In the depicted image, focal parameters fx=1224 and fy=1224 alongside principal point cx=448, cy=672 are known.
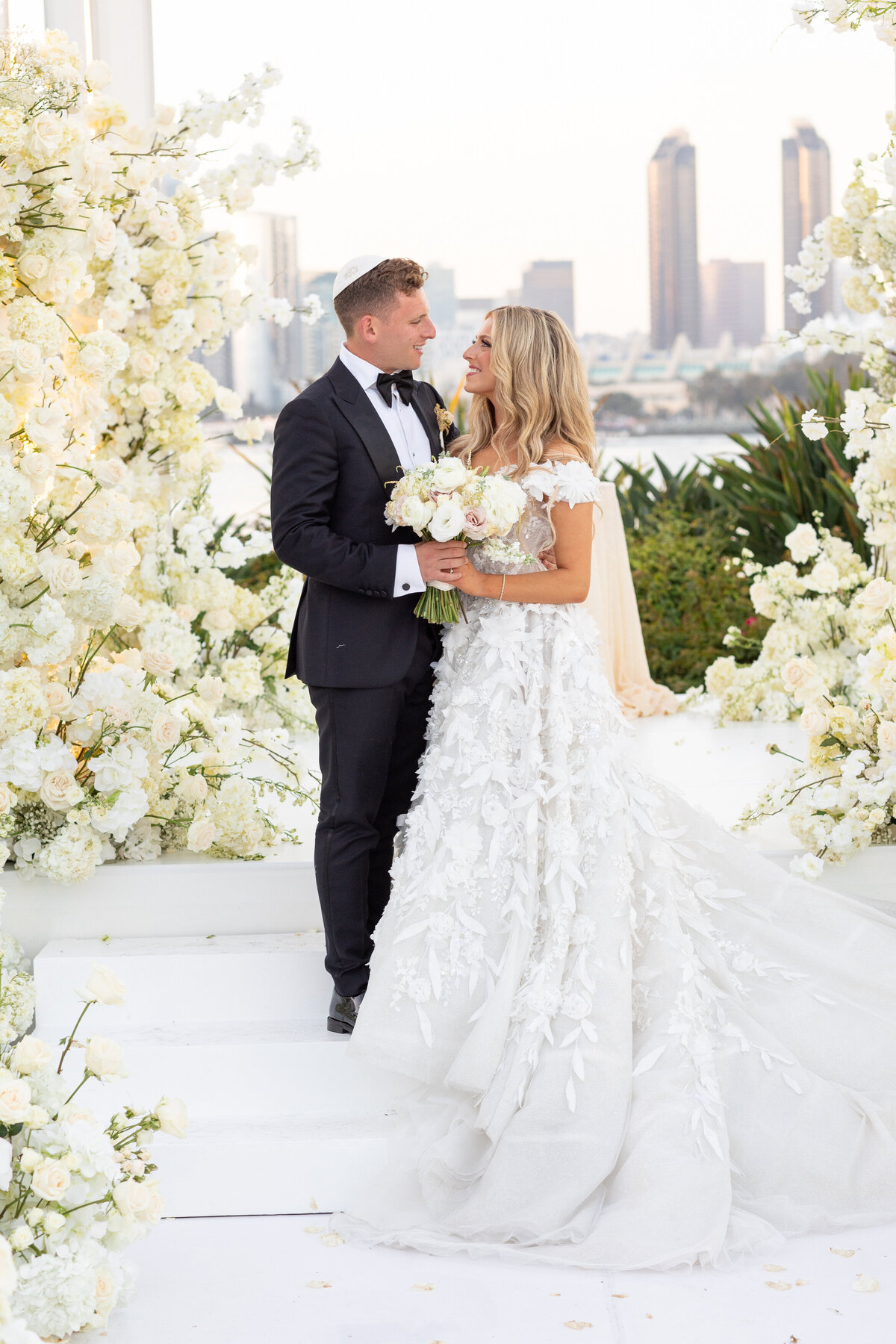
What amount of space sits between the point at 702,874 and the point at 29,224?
2335 mm

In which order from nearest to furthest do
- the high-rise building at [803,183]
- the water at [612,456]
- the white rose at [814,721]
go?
the white rose at [814,721], the water at [612,456], the high-rise building at [803,183]

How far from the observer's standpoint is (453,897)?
2.63 metres

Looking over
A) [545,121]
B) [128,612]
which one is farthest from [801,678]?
[545,121]

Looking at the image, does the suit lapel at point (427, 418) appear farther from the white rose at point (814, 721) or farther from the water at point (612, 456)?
the water at point (612, 456)

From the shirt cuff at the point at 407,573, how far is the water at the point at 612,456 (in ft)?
18.8

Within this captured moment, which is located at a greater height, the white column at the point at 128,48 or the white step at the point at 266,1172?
the white column at the point at 128,48

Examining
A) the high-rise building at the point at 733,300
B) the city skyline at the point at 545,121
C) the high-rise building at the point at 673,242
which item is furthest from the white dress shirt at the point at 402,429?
the high-rise building at the point at 733,300

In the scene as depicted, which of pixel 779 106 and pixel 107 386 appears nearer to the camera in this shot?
pixel 107 386

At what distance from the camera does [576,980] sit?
8.29 ft

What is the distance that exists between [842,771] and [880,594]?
1.69 ft

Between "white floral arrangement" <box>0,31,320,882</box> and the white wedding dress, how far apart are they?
95 centimetres

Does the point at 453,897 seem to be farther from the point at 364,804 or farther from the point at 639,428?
the point at 639,428

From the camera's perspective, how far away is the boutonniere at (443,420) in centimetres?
284

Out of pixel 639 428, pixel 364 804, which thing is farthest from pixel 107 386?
pixel 639 428
